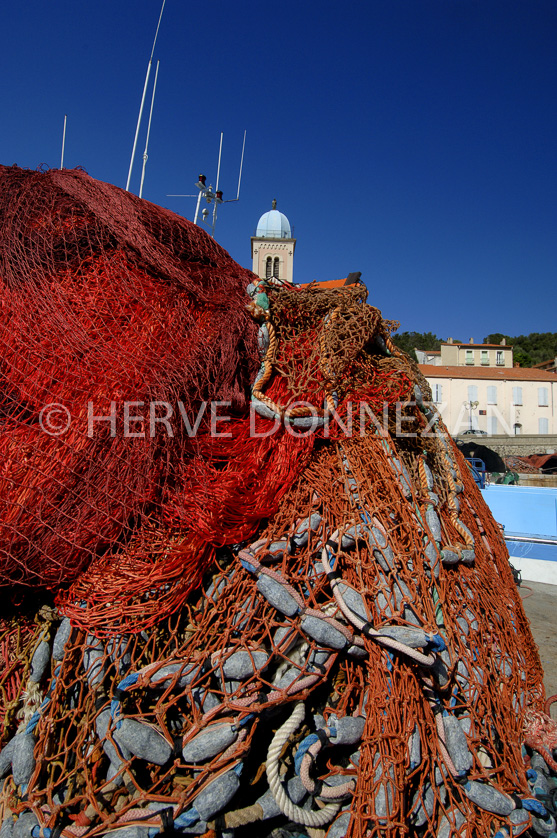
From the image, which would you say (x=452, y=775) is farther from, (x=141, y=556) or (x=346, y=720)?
(x=141, y=556)

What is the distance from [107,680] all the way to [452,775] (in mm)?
1308

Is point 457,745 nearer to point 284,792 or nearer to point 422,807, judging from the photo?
point 422,807

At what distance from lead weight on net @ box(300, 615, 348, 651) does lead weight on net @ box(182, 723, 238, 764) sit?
398 mm

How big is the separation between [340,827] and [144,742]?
2.44 feet

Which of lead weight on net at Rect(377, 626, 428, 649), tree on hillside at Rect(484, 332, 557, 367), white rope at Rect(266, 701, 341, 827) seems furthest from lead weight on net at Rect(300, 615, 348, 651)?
tree on hillside at Rect(484, 332, 557, 367)

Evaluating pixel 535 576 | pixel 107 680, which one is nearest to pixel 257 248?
pixel 535 576

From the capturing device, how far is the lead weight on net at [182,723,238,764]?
155 cm

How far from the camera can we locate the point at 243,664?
169 centimetres

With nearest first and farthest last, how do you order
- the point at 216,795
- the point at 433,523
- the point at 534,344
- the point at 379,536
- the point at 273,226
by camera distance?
the point at 216,795 < the point at 379,536 < the point at 433,523 < the point at 273,226 < the point at 534,344

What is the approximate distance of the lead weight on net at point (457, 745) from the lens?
1.61 meters

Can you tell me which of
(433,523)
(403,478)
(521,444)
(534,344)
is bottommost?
(433,523)

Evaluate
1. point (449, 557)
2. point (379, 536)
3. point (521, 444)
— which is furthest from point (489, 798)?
point (521, 444)

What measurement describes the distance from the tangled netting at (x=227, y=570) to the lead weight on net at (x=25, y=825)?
12mm

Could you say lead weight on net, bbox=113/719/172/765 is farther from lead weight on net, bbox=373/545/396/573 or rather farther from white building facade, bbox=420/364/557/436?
white building facade, bbox=420/364/557/436
